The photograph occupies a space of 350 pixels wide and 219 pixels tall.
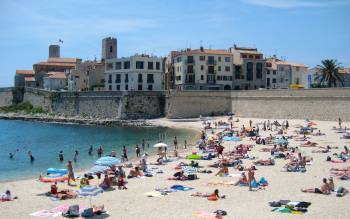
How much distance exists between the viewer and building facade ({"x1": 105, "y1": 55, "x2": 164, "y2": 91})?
259 ft

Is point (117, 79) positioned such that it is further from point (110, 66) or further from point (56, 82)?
point (56, 82)

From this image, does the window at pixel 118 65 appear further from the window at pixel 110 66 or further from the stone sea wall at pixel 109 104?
the stone sea wall at pixel 109 104

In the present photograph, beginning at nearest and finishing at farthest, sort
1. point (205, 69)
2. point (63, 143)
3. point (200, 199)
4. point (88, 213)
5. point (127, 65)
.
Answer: point (88, 213) < point (200, 199) < point (63, 143) < point (205, 69) < point (127, 65)

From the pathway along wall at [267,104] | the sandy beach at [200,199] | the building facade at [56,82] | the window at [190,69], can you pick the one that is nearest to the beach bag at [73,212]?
the sandy beach at [200,199]

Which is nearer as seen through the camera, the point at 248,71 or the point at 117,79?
the point at 248,71

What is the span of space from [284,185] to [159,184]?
6.04 meters

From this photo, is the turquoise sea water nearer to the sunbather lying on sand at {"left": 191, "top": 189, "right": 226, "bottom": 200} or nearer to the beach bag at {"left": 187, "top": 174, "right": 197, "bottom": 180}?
the beach bag at {"left": 187, "top": 174, "right": 197, "bottom": 180}

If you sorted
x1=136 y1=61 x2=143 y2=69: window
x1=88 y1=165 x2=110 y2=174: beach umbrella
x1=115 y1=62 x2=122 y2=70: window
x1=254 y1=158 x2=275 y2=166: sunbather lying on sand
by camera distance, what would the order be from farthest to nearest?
x1=115 y1=62 x2=122 y2=70: window
x1=136 y1=61 x2=143 y2=69: window
x1=254 y1=158 x2=275 y2=166: sunbather lying on sand
x1=88 y1=165 x2=110 y2=174: beach umbrella

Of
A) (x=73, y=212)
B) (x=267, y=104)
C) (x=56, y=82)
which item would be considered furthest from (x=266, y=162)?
(x=56, y=82)

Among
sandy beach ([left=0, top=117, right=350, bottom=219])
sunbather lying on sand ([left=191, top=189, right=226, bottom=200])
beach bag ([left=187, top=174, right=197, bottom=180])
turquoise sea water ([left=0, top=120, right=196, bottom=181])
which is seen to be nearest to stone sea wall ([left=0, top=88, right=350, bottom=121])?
turquoise sea water ([left=0, top=120, right=196, bottom=181])

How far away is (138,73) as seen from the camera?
7912 centimetres

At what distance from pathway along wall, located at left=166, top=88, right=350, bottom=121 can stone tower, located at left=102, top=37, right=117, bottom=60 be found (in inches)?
1391

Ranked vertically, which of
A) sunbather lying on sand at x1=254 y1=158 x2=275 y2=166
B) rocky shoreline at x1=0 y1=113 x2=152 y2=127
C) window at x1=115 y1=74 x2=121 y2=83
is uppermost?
window at x1=115 y1=74 x2=121 y2=83

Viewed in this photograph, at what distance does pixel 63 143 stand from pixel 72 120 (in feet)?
94.8
